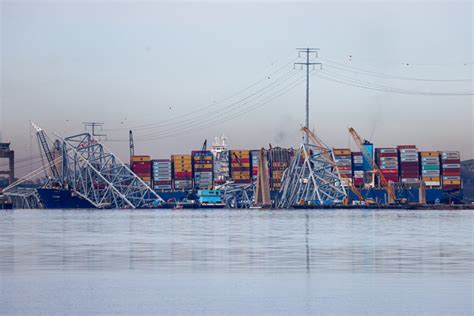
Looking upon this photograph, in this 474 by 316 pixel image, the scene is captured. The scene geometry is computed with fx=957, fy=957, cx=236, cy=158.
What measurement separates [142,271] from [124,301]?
24.9 feet

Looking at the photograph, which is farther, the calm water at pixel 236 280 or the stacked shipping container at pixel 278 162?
the stacked shipping container at pixel 278 162

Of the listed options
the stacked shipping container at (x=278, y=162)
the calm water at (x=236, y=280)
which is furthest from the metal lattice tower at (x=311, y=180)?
the calm water at (x=236, y=280)

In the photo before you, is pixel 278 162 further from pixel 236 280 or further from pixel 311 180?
pixel 236 280

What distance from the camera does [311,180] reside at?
185250mm

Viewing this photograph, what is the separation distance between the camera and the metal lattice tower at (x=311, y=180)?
589 ft

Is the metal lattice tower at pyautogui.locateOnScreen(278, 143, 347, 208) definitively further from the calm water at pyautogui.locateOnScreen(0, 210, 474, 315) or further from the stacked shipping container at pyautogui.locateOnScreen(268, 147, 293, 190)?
the calm water at pyautogui.locateOnScreen(0, 210, 474, 315)

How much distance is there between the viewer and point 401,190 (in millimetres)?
196125

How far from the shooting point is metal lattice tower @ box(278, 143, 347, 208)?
589 ft

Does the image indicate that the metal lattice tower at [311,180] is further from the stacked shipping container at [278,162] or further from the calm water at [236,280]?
the calm water at [236,280]

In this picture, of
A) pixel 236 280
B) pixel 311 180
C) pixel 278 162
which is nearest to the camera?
pixel 236 280

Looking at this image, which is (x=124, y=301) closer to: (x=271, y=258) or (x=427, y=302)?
(x=427, y=302)

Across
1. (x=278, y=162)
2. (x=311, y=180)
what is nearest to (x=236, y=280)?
(x=311, y=180)

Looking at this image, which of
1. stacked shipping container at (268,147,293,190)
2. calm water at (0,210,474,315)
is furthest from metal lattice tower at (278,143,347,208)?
calm water at (0,210,474,315)

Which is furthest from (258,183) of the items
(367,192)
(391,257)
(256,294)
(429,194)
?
(256,294)
